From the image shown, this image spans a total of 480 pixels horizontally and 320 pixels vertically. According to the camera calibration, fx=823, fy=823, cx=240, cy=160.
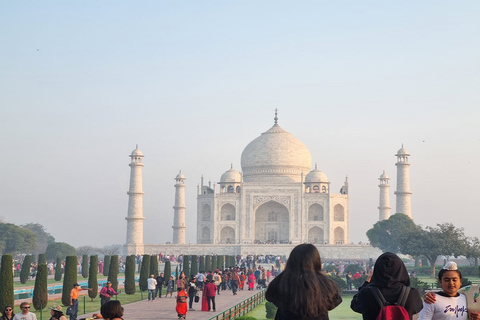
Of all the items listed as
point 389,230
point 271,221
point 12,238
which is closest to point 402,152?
point 389,230

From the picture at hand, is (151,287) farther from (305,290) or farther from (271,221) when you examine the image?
(271,221)

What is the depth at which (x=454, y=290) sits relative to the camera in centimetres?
464

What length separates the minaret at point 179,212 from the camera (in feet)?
165

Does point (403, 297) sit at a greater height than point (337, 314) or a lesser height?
greater

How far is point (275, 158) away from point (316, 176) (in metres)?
2.99

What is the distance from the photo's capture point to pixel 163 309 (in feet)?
56.3

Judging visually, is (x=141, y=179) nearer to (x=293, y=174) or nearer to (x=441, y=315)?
(x=293, y=174)

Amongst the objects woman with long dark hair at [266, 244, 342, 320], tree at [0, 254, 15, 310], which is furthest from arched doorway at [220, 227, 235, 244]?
woman with long dark hair at [266, 244, 342, 320]

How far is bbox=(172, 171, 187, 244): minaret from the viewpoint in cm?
5016

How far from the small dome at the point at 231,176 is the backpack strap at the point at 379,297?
153 ft

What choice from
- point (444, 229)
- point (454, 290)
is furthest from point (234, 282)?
point (454, 290)

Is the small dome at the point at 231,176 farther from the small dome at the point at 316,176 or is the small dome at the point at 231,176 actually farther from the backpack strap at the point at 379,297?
the backpack strap at the point at 379,297

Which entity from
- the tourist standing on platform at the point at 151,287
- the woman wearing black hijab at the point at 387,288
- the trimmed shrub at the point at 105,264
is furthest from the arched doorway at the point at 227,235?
the woman wearing black hijab at the point at 387,288

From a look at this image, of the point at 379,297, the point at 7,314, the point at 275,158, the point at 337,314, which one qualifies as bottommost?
the point at 337,314
